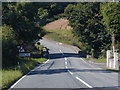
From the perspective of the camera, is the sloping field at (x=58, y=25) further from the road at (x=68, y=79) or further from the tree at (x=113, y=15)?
the road at (x=68, y=79)

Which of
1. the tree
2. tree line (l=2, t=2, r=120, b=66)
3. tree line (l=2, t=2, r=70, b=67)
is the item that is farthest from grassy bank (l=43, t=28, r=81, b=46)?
the tree

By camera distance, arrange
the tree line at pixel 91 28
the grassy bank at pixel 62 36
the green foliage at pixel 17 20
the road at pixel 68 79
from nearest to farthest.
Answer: the road at pixel 68 79 → the green foliage at pixel 17 20 → the tree line at pixel 91 28 → the grassy bank at pixel 62 36

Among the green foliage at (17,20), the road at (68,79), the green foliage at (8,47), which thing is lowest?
the road at (68,79)

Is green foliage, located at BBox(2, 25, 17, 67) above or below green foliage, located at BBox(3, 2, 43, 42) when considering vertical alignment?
below

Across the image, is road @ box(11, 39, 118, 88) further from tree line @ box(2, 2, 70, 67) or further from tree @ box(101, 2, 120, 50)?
tree @ box(101, 2, 120, 50)

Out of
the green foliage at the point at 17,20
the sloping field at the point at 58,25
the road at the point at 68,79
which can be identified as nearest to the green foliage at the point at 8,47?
the green foliage at the point at 17,20

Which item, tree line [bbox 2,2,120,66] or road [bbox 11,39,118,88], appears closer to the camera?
road [bbox 11,39,118,88]

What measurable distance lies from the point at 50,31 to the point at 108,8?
245 feet

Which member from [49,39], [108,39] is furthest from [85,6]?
[49,39]

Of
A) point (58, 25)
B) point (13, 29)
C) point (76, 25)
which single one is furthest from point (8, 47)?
point (58, 25)

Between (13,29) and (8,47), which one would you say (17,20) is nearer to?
(13,29)

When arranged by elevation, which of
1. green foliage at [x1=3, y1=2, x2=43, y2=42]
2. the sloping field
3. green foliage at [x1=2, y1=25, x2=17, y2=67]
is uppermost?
the sloping field

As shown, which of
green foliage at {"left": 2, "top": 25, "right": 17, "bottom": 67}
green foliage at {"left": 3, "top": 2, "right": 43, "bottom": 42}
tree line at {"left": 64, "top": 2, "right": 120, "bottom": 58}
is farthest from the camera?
tree line at {"left": 64, "top": 2, "right": 120, "bottom": 58}

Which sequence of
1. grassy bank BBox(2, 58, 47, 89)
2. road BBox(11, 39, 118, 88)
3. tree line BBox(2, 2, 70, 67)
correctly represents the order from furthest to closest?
tree line BBox(2, 2, 70, 67), grassy bank BBox(2, 58, 47, 89), road BBox(11, 39, 118, 88)
